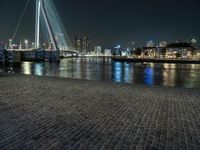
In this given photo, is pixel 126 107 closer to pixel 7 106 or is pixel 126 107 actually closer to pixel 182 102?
pixel 182 102

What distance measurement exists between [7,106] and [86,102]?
7.78 feet

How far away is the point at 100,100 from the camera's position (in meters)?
7.64

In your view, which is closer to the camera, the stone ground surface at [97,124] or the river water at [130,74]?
the stone ground surface at [97,124]

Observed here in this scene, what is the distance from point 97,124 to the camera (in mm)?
4941

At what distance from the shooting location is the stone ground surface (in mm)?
3854

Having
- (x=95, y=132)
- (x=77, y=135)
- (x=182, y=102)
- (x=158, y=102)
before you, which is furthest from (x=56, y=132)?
(x=182, y=102)

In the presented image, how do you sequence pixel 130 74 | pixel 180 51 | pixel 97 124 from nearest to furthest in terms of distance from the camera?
pixel 97 124 < pixel 130 74 < pixel 180 51

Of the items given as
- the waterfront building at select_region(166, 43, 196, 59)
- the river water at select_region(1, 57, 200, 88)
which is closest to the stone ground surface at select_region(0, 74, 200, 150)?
the river water at select_region(1, 57, 200, 88)

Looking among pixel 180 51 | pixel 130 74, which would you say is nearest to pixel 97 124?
pixel 130 74

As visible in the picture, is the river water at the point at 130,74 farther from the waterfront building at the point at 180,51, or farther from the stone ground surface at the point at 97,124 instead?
the waterfront building at the point at 180,51

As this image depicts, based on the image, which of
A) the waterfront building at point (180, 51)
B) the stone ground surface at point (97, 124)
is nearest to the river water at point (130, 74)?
the stone ground surface at point (97, 124)

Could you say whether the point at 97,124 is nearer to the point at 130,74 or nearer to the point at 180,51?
the point at 130,74

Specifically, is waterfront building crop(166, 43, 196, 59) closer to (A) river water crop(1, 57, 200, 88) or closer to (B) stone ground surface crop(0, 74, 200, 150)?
(A) river water crop(1, 57, 200, 88)

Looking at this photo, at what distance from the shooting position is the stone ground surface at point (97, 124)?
385cm
